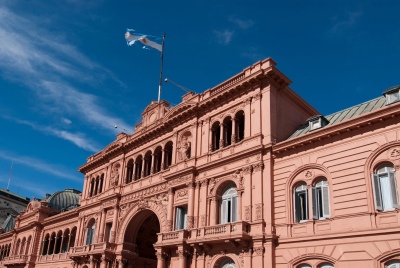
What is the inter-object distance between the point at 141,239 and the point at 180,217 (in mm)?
9336

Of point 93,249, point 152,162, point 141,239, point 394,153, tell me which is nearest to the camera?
point 394,153

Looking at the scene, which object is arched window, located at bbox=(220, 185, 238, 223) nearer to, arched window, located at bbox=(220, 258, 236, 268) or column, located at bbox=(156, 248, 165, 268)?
arched window, located at bbox=(220, 258, 236, 268)

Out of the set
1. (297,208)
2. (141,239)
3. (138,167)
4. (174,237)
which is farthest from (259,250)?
(138,167)

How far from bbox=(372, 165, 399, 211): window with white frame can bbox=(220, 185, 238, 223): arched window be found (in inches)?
395

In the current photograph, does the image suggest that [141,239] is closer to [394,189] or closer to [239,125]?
[239,125]

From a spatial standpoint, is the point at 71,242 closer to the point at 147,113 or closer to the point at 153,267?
the point at 153,267

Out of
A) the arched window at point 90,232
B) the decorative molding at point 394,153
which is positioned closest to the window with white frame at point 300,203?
the decorative molding at point 394,153

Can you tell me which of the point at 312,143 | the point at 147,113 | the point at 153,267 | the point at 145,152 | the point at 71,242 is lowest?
the point at 153,267

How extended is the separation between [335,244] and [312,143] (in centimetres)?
652

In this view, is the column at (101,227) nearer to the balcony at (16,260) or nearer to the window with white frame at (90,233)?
the window with white frame at (90,233)

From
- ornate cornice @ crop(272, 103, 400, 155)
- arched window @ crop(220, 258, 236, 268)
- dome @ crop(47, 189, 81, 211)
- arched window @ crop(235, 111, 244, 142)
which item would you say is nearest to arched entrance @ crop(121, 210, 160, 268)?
arched window @ crop(220, 258, 236, 268)

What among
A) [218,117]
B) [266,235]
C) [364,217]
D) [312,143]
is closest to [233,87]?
[218,117]

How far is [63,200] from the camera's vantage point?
64625 mm

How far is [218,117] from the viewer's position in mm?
32844
